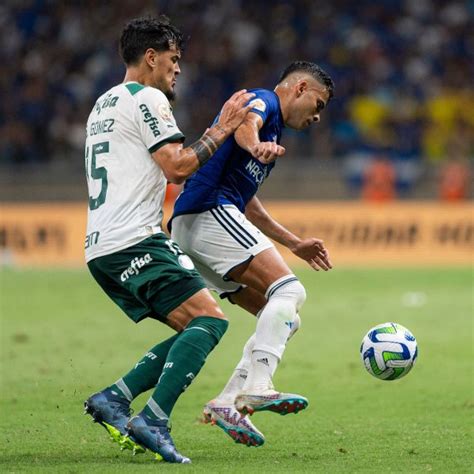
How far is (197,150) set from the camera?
19.2ft

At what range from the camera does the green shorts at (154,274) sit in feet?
19.0

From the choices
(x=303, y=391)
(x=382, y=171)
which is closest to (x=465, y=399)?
(x=303, y=391)

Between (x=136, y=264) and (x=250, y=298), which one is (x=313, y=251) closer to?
(x=250, y=298)

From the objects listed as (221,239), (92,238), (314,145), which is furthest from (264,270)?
(314,145)

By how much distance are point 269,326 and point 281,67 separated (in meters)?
19.6

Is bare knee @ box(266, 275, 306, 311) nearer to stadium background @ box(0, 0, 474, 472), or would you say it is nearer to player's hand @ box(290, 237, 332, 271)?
player's hand @ box(290, 237, 332, 271)

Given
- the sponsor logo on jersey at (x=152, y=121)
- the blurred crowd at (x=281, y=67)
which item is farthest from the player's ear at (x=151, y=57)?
the blurred crowd at (x=281, y=67)

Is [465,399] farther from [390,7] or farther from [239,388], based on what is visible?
[390,7]

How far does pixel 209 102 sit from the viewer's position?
2439cm

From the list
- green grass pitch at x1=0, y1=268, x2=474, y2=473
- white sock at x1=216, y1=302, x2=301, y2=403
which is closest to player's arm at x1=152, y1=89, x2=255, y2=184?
white sock at x1=216, y1=302, x2=301, y2=403

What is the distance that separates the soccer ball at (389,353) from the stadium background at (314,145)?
4.98m

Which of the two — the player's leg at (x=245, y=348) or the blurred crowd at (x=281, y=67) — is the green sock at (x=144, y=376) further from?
the blurred crowd at (x=281, y=67)

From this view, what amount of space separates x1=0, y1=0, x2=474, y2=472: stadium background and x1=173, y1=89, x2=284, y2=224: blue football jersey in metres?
5.41

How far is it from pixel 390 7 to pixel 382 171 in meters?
5.21
